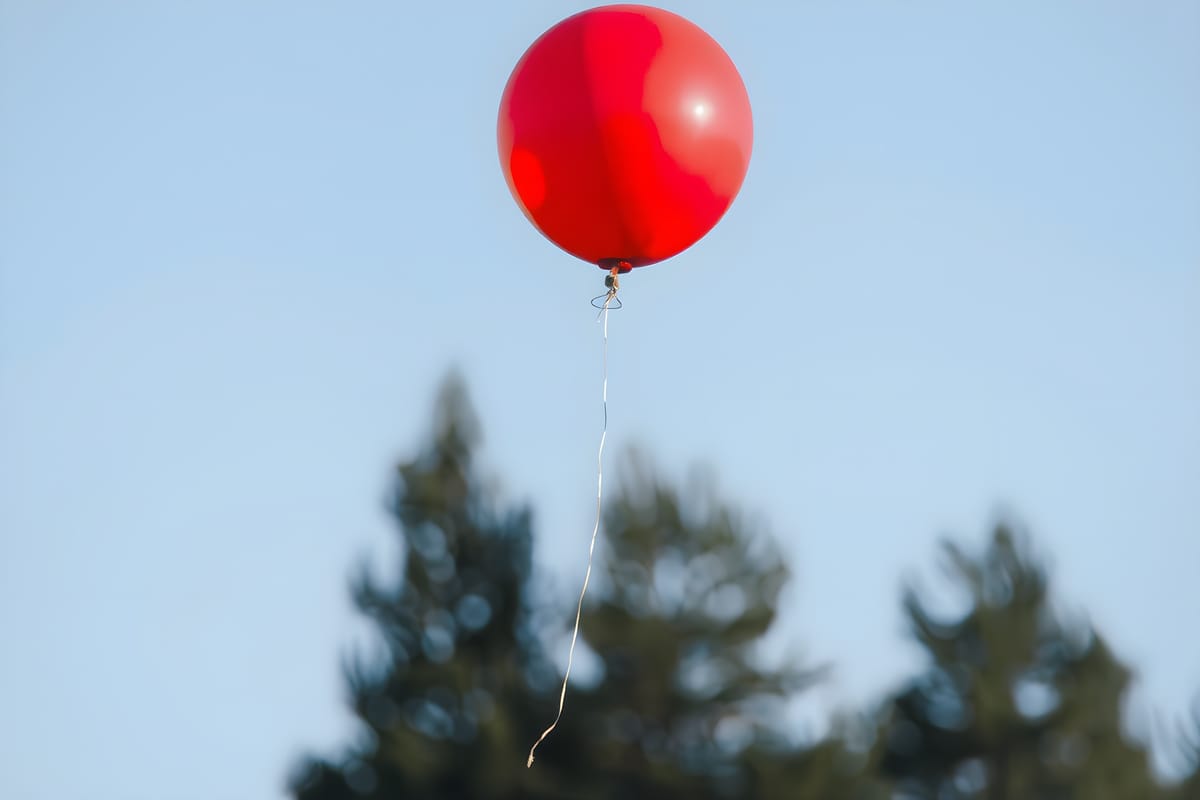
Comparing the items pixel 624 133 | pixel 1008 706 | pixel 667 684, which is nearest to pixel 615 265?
pixel 624 133

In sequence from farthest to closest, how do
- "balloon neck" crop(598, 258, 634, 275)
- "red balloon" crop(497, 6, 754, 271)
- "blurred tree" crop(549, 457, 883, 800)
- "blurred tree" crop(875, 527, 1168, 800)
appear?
"blurred tree" crop(875, 527, 1168, 800) < "blurred tree" crop(549, 457, 883, 800) < "balloon neck" crop(598, 258, 634, 275) < "red balloon" crop(497, 6, 754, 271)

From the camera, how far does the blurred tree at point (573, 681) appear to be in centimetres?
2169

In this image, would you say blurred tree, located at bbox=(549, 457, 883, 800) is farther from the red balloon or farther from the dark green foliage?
the red balloon

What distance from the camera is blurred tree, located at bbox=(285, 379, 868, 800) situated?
21688 millimetres

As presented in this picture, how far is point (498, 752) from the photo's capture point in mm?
21797

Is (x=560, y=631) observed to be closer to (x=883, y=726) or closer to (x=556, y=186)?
(x=883, y=726)

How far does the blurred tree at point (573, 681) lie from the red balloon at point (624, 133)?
48.8 ft

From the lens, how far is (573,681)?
22250 millimetres

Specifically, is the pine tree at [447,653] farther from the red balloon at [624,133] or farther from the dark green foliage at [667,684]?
the red balloon at [624,133]

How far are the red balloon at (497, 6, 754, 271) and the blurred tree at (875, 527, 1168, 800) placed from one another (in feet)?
57.7

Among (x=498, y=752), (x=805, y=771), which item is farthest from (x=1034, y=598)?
(x=498, y=752)

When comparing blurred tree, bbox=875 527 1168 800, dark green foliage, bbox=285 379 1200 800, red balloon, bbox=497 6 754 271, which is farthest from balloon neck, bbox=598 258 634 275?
blurred tree, bbox=875 527 1168 800

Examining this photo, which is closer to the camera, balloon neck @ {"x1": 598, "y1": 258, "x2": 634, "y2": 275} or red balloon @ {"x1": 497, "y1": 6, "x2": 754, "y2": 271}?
red balloon @ {"x1": 497, "y1": 6, "x2": 754, "y2": 271}

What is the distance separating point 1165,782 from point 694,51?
2089 cm
